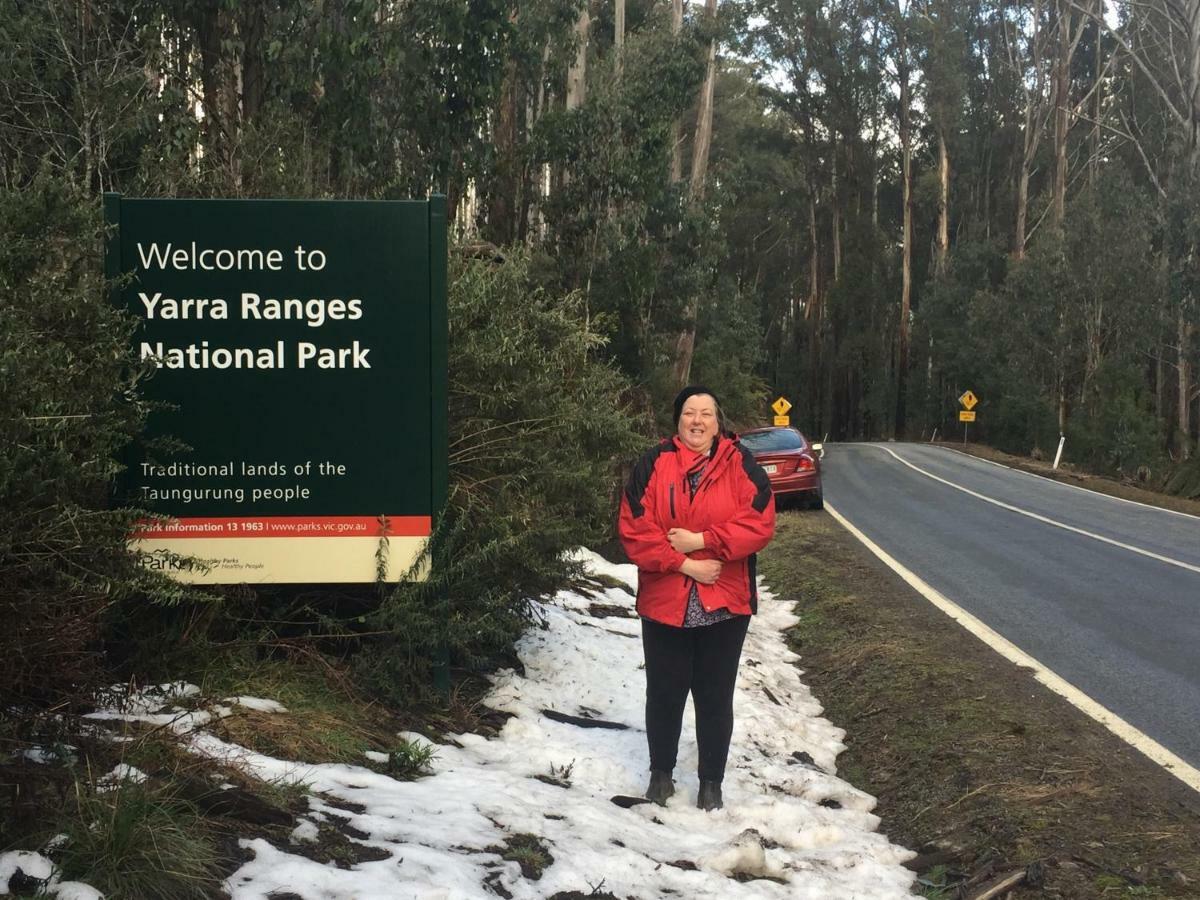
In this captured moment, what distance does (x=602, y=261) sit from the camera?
19.2 metres

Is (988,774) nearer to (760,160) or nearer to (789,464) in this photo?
(789,464)

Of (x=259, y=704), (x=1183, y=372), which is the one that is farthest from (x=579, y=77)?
(x=1183, y=372)

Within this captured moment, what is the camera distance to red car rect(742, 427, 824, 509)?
19344 millimetres

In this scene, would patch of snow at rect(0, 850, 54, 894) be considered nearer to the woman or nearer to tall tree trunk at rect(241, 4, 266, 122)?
the woman

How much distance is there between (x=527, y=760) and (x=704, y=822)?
0.84 m

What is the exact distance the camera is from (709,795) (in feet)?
16.5

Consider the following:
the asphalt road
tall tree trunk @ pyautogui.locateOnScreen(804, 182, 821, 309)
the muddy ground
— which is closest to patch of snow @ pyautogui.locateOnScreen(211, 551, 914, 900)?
the muddy ground

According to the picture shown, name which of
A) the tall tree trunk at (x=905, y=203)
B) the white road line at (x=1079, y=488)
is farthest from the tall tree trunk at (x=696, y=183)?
the tall tree trunk at (x=905, y=203)

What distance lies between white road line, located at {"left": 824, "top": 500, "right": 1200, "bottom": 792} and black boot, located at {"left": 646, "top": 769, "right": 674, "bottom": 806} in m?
2.48

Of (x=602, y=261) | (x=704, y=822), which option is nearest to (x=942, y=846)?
(x=704, y=822)

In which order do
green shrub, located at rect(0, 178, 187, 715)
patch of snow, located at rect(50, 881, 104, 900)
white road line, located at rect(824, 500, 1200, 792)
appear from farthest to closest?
1. white road line, located at rect(824, 500, 1200, 792)
2. green shrub, located at rect(0, 178, 187, 715)
3. patch of snow, located at rect(50, 881, 104, 900)

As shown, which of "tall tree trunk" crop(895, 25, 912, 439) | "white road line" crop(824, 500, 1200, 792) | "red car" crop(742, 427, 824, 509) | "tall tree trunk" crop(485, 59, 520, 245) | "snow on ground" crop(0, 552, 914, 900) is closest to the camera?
"snow on ground" crop(0, 552, 914, 900)

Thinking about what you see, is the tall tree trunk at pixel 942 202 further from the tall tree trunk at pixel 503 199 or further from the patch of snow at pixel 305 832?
the patch of snow at pixel 305 832

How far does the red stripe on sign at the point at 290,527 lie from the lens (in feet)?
17.5
